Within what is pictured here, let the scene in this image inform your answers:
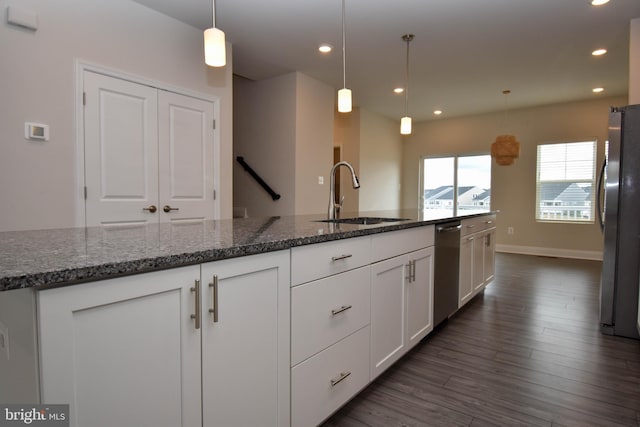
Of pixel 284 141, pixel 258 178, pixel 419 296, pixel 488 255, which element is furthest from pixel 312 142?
pixel 419 296

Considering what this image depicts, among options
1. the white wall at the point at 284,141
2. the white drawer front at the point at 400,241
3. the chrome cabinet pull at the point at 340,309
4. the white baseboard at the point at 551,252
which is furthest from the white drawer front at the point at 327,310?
the white baseboard at the point at 551,252

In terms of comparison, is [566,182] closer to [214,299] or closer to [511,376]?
[511,376]

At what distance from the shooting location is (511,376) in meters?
1.96

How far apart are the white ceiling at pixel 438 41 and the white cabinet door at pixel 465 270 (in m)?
2.00

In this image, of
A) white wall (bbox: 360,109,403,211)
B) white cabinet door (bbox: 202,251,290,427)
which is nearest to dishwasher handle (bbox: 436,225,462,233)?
white cabinet door (bbox: 202,251,290,427)

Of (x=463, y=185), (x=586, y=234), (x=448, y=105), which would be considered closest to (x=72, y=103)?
(x=448, y=105)

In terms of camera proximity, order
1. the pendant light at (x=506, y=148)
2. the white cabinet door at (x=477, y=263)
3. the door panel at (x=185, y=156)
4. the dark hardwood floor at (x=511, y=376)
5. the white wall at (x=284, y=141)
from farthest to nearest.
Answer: the pendant light at (x=506, y=148)
the white wall at (x=284, y=141)
the door panel at (x=185, y=156)
the white cabinet door at (x=477, y=263)
the dark hardwood floor at (x=511, y=376)

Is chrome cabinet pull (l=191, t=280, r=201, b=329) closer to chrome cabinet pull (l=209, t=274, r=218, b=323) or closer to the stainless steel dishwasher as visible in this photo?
chrome cabinet pull (l=209, t=274, r=218, b=323)

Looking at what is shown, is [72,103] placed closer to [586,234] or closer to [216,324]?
[216,324]

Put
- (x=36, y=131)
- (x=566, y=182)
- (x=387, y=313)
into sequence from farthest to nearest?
(x=566, y=182) < (x=36, y=131) < (x=387, y=313)

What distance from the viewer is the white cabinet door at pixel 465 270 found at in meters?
2.83

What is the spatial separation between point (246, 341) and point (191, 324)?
0.22 m

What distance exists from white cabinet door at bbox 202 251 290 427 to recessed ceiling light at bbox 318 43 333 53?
125 inches

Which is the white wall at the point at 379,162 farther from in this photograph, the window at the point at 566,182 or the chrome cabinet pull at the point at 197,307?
the chrome cabinet pull at the point at 197,307
